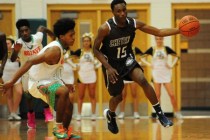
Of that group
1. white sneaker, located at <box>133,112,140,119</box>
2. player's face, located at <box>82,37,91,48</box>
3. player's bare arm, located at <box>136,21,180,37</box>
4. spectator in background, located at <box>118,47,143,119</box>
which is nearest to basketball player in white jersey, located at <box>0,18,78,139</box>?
player's bare arm, located at <box>136,21,180,37</box>

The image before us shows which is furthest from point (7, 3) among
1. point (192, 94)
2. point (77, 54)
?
point (192, 94)

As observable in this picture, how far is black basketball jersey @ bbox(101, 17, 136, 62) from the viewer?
8336 mm

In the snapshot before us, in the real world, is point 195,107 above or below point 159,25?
below

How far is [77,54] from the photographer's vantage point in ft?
44.3

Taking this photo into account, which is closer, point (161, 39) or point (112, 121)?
point (112, 121)

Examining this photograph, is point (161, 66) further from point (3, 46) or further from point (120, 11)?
point (120, 11)

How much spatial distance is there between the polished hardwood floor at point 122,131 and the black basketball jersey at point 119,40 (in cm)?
130

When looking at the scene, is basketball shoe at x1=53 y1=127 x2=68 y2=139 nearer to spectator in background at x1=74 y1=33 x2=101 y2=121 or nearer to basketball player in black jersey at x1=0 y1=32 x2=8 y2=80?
basketball player in black jersey at x1=0 y1=32 x2=8 y2=80

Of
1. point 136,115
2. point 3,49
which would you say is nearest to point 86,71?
point 136,115

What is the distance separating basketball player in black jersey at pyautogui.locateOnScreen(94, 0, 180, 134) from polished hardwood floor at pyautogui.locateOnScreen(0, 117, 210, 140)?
0.87 meters

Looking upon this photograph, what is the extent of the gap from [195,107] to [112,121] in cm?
767

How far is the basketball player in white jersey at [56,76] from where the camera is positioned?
25.0ft

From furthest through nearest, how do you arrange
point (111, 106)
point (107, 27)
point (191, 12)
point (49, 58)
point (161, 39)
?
1. point (191, 12)
2. point (161, 39)
3. point (111, 106)
4. point (107, 27)
5. point (49, 58)

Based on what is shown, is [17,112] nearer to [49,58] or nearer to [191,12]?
[191,12]
